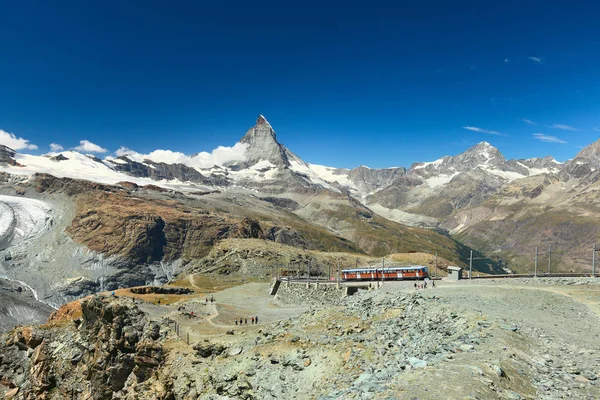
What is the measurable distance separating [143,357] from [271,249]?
119 metres

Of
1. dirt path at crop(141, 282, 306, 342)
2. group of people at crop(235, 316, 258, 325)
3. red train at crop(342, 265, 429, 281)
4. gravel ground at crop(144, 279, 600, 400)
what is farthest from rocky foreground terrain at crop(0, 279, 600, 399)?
red train at crop(342, 265, 429, 281)

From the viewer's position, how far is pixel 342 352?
106 feet

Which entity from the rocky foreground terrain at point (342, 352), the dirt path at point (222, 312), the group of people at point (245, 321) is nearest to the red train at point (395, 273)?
the dirt path at point (222, 312)

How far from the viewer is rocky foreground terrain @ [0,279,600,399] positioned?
21141 millimetres


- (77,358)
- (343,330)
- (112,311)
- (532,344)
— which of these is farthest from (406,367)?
(77,358)

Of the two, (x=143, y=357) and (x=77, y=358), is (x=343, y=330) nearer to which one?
(x=143, y=357)

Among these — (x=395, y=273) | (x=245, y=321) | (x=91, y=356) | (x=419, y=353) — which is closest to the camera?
(x=419, y=353)

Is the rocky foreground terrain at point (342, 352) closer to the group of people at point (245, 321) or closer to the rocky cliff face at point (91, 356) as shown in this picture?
the rocky cliff face at point (91, 356)

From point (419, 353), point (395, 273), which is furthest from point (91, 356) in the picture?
point (395, 273)

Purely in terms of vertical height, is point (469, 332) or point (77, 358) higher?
point (469, 332)

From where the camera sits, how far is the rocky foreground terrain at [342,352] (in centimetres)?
2114

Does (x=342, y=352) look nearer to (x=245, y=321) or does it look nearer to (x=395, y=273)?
(x=245, y=321)

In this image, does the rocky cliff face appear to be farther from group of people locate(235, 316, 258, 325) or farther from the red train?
the red train

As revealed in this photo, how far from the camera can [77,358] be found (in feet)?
186
